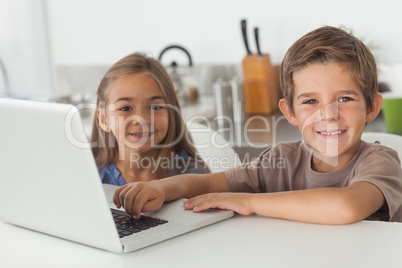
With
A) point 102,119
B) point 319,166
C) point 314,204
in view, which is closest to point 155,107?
point 102,119

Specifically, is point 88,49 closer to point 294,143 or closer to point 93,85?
point 93,85

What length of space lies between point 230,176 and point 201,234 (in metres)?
0.43

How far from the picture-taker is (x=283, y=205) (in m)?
1.05

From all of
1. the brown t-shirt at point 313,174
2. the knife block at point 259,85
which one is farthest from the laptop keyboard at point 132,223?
the knife block at point 259,85

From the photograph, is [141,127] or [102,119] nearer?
[141,127]

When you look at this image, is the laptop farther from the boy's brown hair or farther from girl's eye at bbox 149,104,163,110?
girl's eye at bbox 149,104,163,110

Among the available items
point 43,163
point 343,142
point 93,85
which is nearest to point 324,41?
point 343,142

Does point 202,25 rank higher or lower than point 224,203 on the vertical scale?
higher

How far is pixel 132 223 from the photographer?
108 cm

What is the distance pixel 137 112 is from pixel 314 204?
30.8 inches

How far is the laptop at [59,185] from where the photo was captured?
85cm

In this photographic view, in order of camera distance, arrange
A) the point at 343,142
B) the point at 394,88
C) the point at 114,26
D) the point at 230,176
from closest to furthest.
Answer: the point at 343,142, the point at 230,176, the point at 394,88, the point at 114,26

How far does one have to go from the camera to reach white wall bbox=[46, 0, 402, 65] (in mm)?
2596

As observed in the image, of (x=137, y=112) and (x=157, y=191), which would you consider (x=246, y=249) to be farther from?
(x=137, y=112)
